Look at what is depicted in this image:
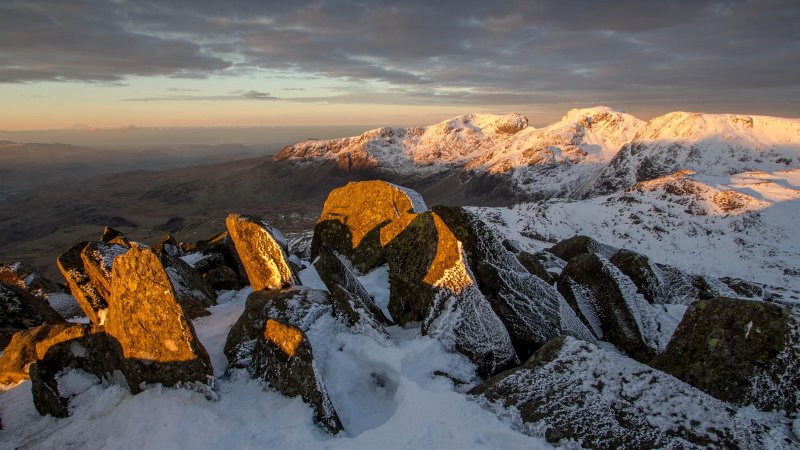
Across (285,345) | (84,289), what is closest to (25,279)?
(84,289)

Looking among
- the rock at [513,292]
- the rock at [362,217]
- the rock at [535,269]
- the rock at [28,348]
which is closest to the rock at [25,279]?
the rock at [28,348]

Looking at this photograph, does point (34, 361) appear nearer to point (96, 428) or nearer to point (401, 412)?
point (96, 428)

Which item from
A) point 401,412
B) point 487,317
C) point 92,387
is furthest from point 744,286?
point 92,387

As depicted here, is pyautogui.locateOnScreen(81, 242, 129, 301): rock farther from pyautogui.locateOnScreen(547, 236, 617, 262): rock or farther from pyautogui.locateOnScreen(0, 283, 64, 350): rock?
pyautogui.locateOnScreen(547, 236, 617, 262): rock

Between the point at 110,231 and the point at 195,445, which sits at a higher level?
the point at 110,231

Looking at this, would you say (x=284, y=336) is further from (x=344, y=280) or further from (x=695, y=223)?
(x=695, y=223)

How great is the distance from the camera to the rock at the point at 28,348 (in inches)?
520

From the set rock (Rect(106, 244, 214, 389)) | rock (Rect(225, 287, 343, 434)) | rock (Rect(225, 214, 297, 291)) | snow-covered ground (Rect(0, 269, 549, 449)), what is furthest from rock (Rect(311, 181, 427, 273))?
rock (Rect(106, 244, 214, 389))

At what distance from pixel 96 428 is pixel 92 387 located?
2195mm

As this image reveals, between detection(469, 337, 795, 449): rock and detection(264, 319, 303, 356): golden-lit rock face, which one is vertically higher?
detection(264, 319, 303, 356): golden-lit rock face

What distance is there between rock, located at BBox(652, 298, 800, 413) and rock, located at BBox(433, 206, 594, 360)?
3.30 m

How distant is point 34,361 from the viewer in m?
13.0

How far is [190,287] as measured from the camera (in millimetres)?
19266

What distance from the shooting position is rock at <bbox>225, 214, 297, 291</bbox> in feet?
52.5
